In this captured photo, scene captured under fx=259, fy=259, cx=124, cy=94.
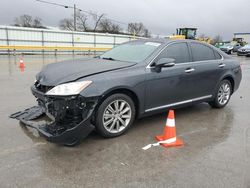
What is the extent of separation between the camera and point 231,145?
4082 millimetres

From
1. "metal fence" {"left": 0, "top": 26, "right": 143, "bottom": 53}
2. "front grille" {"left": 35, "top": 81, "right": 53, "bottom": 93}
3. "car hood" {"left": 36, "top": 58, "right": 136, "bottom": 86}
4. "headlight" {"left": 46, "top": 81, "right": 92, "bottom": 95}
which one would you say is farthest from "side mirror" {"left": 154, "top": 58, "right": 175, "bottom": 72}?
"metal fence" {"left": 0, "top": 26, "right": 143, "bottom": 53}

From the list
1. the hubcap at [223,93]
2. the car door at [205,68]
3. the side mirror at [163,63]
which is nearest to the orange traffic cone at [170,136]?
the side mirror at [163,63]

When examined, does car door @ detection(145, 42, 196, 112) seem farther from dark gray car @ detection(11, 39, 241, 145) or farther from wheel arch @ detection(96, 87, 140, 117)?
wheel arch @ detection(96, 87, 140, 117)

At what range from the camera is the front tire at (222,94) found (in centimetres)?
599

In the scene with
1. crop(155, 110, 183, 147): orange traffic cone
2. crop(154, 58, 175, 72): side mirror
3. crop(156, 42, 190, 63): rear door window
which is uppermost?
crop(156, 42, 190, 63): rear door window

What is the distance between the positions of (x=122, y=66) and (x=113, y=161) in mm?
1630

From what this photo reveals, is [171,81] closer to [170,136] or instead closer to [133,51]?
[133,51]

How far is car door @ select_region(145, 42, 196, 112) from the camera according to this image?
14.9ft

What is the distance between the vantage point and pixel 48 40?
2616 centimetres

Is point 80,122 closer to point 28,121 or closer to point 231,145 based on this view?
point 28,121

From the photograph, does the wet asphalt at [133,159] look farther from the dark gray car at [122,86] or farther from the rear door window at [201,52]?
the rear door window at [201,52]

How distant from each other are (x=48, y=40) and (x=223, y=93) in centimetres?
2303

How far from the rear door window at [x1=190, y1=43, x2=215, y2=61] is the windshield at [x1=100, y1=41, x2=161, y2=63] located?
92cm

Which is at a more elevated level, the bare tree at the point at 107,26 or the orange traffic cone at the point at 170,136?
the bare tree at the point at 107,26
